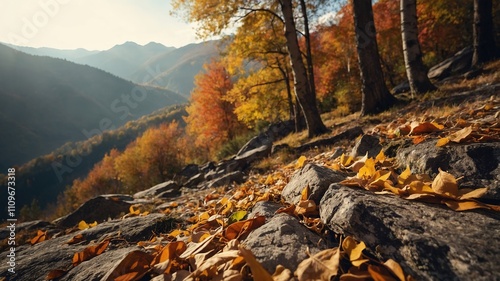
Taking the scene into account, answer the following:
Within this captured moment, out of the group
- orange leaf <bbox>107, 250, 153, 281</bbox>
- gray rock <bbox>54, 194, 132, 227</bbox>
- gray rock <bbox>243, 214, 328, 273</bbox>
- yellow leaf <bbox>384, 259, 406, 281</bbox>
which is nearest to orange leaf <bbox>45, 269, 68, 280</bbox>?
orange leaf <bbox>107, 250, 153, 281</bbox>

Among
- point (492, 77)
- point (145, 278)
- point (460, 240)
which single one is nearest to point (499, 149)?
point (460, 240)

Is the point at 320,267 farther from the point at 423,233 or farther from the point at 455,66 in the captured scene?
the point at 455,66

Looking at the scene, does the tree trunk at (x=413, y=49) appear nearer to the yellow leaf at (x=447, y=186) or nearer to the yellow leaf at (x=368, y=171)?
the yellow leaf at (x=368, y=171)

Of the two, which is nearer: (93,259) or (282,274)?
(282,274)

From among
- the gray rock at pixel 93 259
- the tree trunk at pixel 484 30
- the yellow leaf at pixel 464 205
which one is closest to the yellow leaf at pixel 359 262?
the yellow leaf at pixel 464 205

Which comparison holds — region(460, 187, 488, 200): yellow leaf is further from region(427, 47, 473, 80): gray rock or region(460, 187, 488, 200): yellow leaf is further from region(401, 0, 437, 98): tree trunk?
region(427, 47, 473, 80): gray rock

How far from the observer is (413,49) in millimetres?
7086

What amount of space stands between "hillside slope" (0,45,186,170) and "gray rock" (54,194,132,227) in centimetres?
17944

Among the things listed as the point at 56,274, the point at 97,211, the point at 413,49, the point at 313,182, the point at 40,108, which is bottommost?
the point at 97,211

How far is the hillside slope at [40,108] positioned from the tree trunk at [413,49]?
181 metres

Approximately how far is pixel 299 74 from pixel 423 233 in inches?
287

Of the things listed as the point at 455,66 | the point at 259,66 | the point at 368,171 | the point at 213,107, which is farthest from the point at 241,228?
the point at 213,107

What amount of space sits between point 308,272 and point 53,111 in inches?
8790

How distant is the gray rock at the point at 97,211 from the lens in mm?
4957
